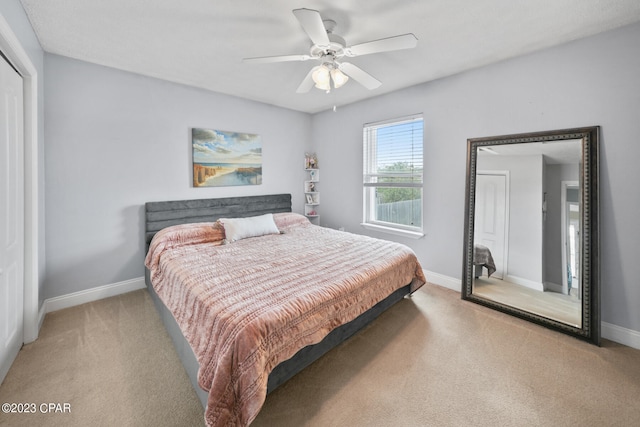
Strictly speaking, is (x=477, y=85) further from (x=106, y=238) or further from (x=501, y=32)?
(x=106, y=238)

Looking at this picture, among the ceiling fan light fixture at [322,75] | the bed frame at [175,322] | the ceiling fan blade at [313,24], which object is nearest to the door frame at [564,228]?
the bed frame at [175,322]

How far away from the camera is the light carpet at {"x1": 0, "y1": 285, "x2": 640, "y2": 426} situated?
61.2 inches

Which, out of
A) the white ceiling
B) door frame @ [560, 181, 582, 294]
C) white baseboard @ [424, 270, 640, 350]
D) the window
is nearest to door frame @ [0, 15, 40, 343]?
the white ceiling

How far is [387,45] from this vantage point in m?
1.85

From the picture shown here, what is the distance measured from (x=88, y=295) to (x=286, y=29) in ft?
11.0

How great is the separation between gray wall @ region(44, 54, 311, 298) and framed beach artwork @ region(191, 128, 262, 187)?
0.35 feet

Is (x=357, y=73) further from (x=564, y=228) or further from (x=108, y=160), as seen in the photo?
(x=108, y=160)

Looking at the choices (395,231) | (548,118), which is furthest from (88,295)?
(548,118)

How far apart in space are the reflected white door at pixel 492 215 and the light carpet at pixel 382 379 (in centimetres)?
69

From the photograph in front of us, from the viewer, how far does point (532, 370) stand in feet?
6.30

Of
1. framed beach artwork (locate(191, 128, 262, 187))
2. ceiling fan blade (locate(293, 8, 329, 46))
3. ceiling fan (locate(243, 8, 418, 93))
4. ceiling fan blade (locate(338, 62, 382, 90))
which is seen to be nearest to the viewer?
ceiling fan blade (locate(293, 8, 329, 46))

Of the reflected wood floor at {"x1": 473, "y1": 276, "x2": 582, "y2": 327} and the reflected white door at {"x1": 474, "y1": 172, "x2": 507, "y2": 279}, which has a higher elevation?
the reflected white door at {"x1": 474, "y1": 172, "x2": 507, "y2": 279}

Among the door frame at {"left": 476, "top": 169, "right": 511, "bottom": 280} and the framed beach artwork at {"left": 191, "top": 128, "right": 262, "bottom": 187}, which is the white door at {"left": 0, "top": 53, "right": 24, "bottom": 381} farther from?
the door frame at {"left": 476, "top": 169, "right": 511, "bottom": 280}

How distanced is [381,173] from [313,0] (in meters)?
2.52
